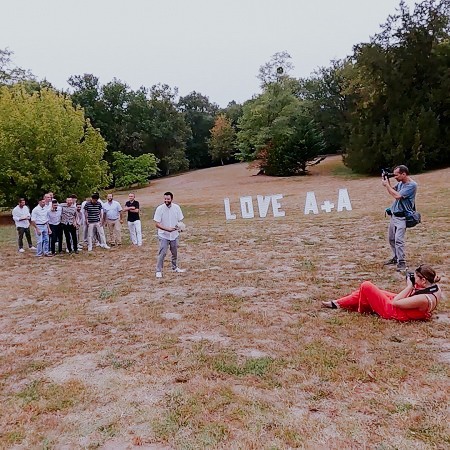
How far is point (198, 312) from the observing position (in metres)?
6.12

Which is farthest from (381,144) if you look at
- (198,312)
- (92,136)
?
(198,312)

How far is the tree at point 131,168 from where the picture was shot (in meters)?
41.0

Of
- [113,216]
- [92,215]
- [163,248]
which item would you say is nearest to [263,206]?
[113,216]

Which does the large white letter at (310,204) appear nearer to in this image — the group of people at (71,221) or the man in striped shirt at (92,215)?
the group of people at (71,221)

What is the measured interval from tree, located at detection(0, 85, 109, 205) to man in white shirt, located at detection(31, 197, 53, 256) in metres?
9.61

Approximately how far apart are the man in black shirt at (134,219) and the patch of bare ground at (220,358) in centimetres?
239

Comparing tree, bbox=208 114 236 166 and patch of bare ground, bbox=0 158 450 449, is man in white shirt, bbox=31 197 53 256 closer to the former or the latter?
patch of bare ground, bbox=0 158 450 449

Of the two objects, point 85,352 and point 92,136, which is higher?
point 92,136

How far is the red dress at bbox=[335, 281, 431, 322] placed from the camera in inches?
208

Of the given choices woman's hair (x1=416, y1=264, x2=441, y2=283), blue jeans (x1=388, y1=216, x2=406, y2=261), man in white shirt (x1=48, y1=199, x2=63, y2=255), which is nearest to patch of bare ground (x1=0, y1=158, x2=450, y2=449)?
blue jeans (x1=388, y1=216, x2=406, y2=261)

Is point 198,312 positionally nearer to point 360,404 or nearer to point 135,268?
point 360,404

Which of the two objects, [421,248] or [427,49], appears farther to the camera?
[427,49]

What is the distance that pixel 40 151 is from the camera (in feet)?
67.4

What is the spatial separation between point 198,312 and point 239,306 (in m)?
0.60
